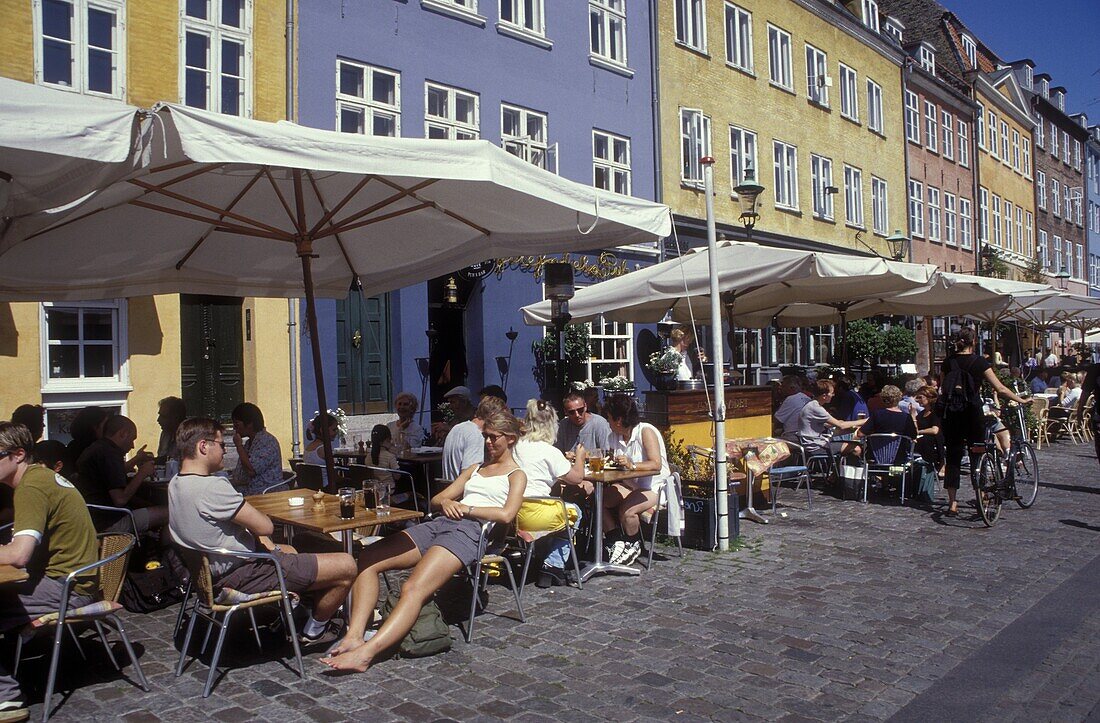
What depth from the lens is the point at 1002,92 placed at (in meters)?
38.9

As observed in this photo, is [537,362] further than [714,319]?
Yes

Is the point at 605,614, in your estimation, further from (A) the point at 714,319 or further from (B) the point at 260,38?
(B) the point at 260,38

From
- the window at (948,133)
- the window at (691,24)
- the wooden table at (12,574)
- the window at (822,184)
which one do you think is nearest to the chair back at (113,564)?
the wooden table at (12,574)

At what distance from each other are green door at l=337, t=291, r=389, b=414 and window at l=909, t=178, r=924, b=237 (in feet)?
68.8

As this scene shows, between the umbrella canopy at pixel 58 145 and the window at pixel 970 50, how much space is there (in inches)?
1563

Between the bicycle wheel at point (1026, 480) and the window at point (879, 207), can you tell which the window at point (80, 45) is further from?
the window at point (879, 207)

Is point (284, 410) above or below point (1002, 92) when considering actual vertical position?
below

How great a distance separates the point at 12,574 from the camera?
4.07 meters

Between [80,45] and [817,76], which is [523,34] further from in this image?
[817,76]

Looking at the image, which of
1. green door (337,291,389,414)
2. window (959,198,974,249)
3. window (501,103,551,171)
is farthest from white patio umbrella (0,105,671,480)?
window (959,198,974,249)

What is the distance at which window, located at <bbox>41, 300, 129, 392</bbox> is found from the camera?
1159 centimetres

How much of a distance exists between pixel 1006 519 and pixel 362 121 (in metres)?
10.5

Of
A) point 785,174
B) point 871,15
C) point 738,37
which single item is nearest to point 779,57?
point 738,37

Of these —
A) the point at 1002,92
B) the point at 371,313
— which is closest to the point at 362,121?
the point at 371,313
